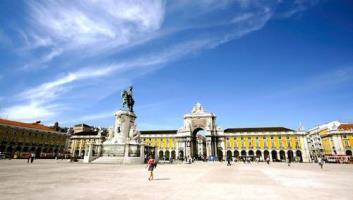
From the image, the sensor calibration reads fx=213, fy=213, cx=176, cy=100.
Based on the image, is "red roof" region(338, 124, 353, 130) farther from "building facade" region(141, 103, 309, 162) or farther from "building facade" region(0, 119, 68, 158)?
"building facade" region(0, 119, 68, 158)

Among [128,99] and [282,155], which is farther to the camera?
[282,155]

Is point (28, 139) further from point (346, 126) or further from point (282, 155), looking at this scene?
point (346, 126)

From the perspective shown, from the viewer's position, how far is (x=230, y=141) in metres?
82.0

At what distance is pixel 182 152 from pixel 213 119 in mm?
17951

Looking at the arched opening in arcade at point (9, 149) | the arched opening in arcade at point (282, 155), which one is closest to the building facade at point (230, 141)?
the arched opening in arcade at point (282, 155)

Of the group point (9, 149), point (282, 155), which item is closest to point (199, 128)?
point (282, 155)

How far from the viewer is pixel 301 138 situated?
250ft

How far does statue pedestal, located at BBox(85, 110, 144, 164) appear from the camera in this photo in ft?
85.6

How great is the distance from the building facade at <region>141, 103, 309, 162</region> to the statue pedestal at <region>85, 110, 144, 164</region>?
4848cm

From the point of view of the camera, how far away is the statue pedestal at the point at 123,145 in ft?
85.6

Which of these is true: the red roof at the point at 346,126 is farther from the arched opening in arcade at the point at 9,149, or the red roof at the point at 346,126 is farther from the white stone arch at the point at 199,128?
the arched opening in arcade at the point at 9,149

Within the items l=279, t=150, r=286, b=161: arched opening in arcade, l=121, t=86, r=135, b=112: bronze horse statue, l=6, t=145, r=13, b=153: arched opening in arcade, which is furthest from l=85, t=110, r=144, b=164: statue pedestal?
l=279, t=150, r=286, b=161: arched opening in arcade

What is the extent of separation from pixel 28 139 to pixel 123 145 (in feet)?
177

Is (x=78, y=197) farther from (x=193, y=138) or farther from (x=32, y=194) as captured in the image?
(x=193, y=138)
